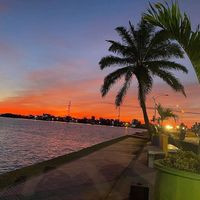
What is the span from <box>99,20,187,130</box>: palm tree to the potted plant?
2351 cm

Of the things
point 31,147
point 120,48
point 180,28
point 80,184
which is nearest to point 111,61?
point 120,48

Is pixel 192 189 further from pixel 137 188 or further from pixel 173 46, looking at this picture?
pixel 173 46

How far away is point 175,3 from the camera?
560cm

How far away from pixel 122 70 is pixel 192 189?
2600 centimetres

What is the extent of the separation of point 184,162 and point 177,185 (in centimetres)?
45

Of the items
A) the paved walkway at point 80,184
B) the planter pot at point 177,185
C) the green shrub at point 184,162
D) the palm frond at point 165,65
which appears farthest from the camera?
the palm frond at point 165,65

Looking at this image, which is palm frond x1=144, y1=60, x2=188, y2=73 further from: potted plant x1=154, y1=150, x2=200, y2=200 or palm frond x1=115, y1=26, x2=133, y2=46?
potted plant x1=154, y1=150, x2=200, y2=200

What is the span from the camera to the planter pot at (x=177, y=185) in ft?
16.2

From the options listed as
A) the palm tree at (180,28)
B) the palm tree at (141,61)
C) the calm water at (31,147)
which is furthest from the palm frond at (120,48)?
the palm tree at (180,28)

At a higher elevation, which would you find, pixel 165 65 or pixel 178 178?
pixel 165 65

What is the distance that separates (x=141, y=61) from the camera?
101 ft

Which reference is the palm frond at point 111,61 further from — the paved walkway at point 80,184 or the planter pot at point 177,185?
the planter pot at point 177,185

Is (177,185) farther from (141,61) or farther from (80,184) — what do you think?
(141,61)

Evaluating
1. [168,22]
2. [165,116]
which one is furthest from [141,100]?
[168,22]
